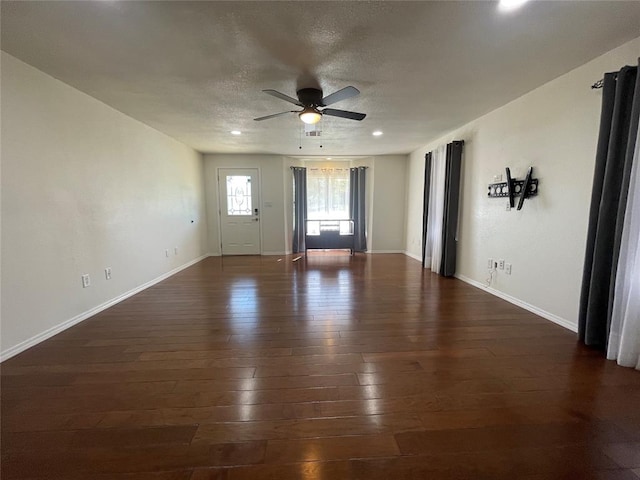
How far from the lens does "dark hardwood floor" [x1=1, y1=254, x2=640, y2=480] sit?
127cm

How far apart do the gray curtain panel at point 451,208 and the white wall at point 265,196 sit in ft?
11.7

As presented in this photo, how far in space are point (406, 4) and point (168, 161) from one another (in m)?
4.27

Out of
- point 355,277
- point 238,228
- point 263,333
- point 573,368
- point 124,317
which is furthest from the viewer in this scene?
point 238,228

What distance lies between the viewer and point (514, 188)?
3.24 m

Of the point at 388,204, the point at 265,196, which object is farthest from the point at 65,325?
the point at 388,204

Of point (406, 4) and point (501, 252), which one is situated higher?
point (406, 4)

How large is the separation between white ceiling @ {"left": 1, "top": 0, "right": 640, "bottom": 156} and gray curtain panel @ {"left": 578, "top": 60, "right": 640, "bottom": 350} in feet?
1.38

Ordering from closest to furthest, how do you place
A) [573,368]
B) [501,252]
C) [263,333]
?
[573,368], [263,333], [501,252]

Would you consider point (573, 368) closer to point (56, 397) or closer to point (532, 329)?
point (532, 329)

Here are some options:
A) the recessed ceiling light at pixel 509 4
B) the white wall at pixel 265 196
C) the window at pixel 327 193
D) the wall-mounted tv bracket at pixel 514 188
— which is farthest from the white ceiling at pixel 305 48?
the window at pixel 327 193

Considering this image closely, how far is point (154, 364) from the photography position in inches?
81.0

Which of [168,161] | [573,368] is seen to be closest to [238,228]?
[168,161]

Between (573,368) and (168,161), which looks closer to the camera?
(573,368)

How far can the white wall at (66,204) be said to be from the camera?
219 cm
